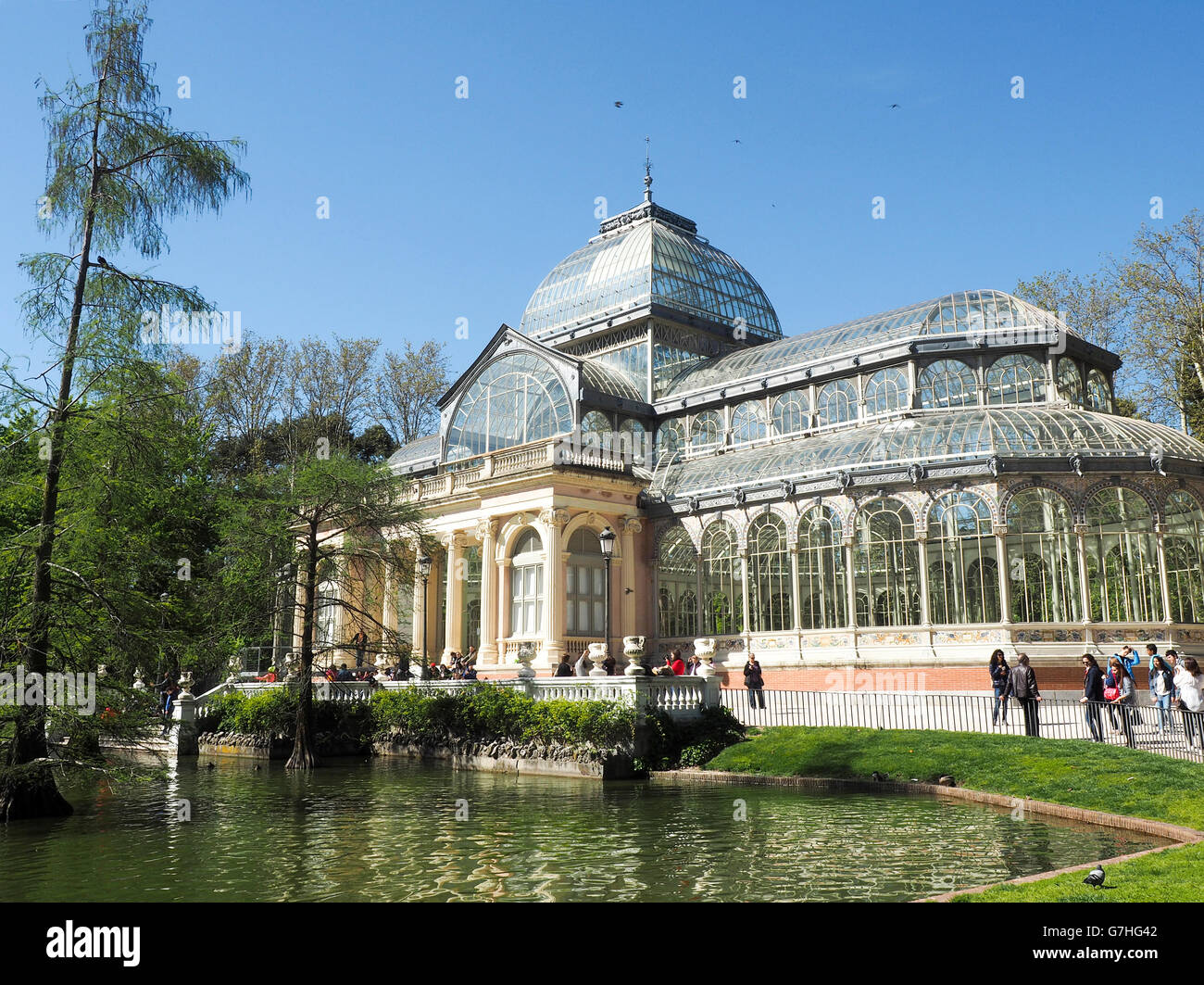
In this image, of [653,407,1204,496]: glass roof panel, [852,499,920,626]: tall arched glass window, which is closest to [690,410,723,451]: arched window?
[653,407,1204,496]: glass roof panel

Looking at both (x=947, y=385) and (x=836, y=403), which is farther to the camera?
(x=836, y=403)

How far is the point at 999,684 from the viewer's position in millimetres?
21984

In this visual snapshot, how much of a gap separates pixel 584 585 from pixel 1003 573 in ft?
45.6

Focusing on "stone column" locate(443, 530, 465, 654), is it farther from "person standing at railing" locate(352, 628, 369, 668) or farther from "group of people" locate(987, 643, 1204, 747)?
"group of people" locate(987, 643, 1204, 747)

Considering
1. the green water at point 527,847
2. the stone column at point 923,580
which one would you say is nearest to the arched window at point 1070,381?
the stone column at point 923,580

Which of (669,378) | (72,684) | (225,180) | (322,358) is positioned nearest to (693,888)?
(72,684)

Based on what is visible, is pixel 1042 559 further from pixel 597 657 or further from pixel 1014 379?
pixel 597 657

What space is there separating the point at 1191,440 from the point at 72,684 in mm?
29787

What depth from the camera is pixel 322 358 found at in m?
53.4

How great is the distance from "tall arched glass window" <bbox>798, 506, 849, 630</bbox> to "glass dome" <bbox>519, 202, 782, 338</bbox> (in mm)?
14534

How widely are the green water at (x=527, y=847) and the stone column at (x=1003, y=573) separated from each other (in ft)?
39.2

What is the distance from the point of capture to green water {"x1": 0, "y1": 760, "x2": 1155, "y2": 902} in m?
10.1

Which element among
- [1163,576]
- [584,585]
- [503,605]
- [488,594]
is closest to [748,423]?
[584,585]
